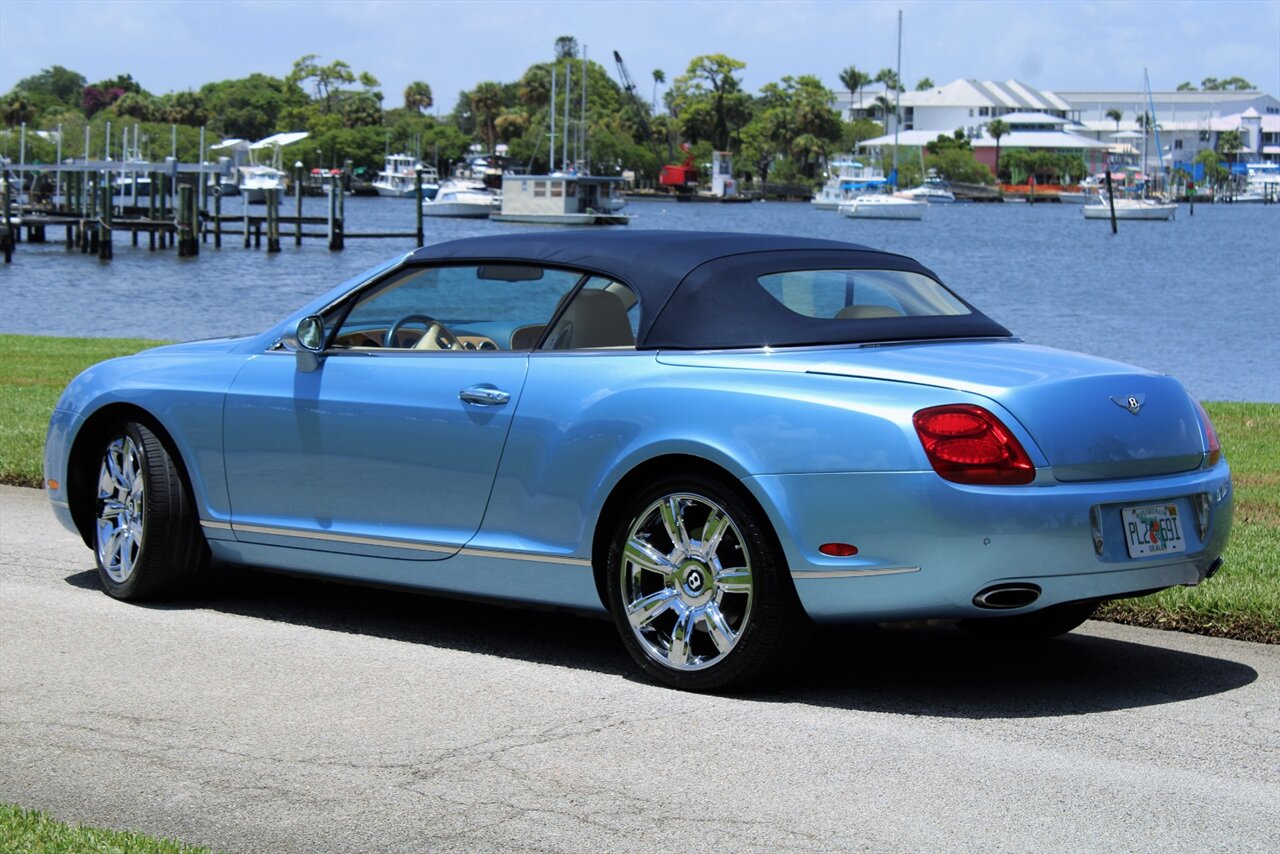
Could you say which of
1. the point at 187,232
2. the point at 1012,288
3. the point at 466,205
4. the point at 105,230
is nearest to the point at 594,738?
the point at 1012,288

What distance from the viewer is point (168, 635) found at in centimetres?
695

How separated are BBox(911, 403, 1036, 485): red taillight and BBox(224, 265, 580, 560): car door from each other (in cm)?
159

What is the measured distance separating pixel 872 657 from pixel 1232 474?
17.8ft

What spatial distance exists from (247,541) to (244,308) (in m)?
37.6

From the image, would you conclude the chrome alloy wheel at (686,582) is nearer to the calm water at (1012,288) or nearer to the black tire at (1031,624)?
the black tire at (1031,624)

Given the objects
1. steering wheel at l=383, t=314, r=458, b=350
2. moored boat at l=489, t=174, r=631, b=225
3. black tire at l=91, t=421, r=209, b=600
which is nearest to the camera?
steering wheel at l=383, t=314, r=458, b=350

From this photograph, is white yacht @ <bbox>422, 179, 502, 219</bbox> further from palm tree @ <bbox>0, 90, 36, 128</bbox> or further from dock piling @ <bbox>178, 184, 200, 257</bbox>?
palm tree @ <bbox>0, 90, 36, 128</bbox>

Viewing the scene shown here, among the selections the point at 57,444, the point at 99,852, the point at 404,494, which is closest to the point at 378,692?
the point at 404,494

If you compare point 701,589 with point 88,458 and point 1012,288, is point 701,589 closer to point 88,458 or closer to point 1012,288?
point 88,458

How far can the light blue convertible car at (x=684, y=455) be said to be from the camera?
5.54m

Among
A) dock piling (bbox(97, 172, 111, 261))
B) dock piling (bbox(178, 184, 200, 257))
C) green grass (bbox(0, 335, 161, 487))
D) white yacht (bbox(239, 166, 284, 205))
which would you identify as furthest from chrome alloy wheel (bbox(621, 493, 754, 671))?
white yacht (bbox(239, 166, 284, 205))

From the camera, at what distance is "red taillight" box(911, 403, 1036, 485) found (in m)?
5.46

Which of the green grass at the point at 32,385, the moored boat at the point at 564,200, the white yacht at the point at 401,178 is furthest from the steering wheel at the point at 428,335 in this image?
the white yacht at the point at 401,178

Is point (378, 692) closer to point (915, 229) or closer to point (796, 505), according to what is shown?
point (796, 505)
